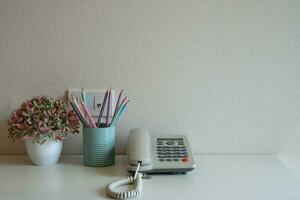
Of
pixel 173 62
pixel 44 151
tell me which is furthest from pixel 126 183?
pixel 173 62

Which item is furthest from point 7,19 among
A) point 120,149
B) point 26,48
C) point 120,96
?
point 120,149

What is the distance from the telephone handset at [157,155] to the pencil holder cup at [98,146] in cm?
6

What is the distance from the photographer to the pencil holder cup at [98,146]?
90 centimetres

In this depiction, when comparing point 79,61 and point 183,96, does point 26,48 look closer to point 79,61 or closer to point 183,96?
point 79,61

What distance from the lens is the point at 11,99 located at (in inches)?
40.1

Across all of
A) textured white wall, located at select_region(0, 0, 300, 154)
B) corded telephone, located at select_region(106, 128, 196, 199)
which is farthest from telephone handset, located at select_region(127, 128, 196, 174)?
textured white wall, located at select_region(0, 0, 300, 154)

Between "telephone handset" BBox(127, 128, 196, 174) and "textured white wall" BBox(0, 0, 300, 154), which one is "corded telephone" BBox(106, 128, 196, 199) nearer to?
"telephone handset" BBox(127, 128, 196, 174)

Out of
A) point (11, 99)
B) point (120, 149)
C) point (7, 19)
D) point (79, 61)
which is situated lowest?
point (120, 149)

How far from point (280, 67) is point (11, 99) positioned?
76cm

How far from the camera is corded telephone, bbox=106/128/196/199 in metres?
0.83

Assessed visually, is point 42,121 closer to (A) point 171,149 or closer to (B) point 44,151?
(B) point 44,151

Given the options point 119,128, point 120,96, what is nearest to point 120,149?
point 119,128

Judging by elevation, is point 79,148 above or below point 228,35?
below

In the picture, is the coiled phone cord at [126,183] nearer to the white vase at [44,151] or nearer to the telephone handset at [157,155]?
the telephone handset at [157,155]
